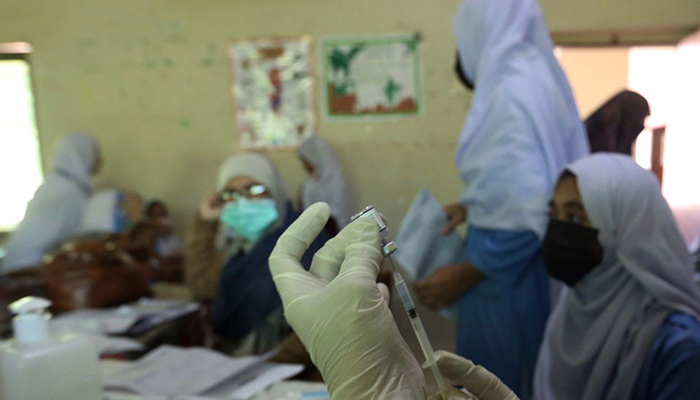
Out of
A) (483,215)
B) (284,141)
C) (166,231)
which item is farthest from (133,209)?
(483,215)

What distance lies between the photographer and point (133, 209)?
219cm

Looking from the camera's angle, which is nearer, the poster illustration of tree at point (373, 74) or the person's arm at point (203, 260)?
the person's arm at point (203, 260)

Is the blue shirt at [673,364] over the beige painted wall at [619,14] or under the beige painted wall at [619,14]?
under

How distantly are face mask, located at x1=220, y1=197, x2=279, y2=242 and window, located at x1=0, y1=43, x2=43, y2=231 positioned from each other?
0.80m

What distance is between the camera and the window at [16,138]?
154 cm

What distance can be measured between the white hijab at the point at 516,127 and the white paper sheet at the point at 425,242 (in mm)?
81

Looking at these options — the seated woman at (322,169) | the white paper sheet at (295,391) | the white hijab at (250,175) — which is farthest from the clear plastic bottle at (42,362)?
the seated woman at (322,169)

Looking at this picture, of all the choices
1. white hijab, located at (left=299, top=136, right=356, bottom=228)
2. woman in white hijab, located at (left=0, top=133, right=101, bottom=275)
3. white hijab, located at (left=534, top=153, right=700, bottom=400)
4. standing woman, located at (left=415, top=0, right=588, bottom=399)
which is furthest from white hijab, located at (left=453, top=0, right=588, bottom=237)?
woman in white hijab, located at (left=0, top=133, right=101, bottom=275)

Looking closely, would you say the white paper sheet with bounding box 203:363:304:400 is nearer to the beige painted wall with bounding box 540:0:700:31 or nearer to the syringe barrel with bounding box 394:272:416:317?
the syringe barrel with bounding box 394:272:416:317

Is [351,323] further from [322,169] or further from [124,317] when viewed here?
[322,169]

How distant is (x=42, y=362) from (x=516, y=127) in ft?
2.77

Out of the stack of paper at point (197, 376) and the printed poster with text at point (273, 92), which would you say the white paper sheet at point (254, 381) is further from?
the printed poster with text at point (273, 92)

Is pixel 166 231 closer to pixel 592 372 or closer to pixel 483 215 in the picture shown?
pixel 483 215

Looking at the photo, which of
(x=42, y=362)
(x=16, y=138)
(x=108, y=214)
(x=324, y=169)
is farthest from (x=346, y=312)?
(x=108, y=214)
